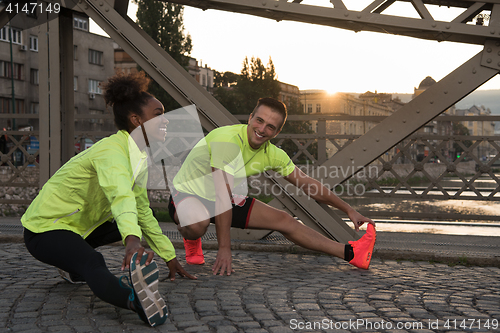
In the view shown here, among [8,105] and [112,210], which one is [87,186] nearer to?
[112,210]

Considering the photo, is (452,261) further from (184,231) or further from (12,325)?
(12,325)

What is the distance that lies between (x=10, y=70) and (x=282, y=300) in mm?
47334

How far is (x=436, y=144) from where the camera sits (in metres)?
7.96

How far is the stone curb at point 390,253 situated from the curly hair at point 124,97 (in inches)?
99.5

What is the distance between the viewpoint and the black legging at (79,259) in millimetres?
2883

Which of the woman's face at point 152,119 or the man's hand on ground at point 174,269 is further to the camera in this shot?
the man's hand on ground at point 174,269

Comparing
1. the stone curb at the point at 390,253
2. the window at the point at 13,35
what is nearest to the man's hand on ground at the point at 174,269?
the stone curb at the point at 390,253

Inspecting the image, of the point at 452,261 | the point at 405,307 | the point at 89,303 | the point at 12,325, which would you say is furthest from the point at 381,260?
the point at 12,325

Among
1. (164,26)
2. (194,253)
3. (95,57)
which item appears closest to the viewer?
(194,253)

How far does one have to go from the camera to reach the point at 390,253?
5.27 metres

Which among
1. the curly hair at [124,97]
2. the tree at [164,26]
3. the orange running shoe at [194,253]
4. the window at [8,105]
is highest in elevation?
the tree at [164,26]

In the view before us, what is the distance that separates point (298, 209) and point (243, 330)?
8.70 ft

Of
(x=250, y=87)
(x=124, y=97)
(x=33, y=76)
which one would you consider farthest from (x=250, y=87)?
(x=124, y=97)

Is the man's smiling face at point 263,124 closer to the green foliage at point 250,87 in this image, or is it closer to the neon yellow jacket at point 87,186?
the neon yellow jacket at point 87,186
